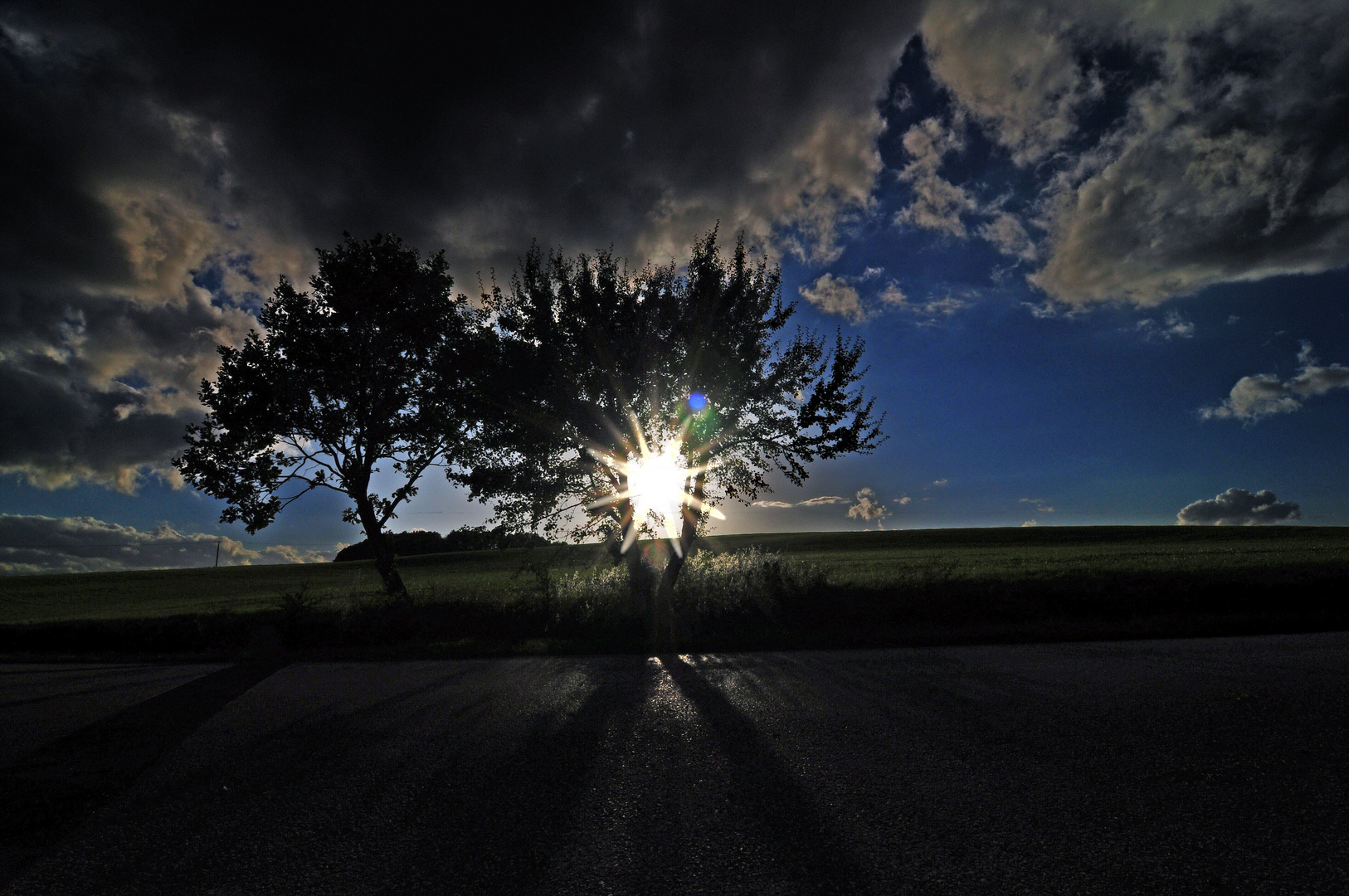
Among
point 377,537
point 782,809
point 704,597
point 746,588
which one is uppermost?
point 377,537

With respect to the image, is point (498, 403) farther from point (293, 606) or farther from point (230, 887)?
point (230, 887)

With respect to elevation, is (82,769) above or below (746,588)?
below

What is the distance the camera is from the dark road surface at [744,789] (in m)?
3.95

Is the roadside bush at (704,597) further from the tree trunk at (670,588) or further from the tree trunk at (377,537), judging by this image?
the tree trunk at (377,537)

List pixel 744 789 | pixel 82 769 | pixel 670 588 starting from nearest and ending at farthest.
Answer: pixel 744 789 → pixel 82 769 → pixel 670 588

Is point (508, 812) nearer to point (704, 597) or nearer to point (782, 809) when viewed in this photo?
point (782, 809)

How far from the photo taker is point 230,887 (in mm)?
4012

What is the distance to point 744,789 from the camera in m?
5.07

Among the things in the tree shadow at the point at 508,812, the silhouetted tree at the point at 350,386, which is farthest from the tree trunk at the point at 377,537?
the tree shadow at the point at 508,812

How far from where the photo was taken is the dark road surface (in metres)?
3.95

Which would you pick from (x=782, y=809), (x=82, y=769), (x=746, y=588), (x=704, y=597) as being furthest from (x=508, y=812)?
(x=746, y=588)

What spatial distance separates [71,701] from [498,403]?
10725 mm

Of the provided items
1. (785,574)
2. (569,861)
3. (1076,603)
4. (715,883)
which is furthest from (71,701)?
(1076,603)

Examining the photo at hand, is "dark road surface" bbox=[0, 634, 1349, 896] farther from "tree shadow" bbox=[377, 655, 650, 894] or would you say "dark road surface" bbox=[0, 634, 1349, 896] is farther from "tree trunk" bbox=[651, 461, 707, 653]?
"tree trunk" bbox=[651, 461, 707, 653]
